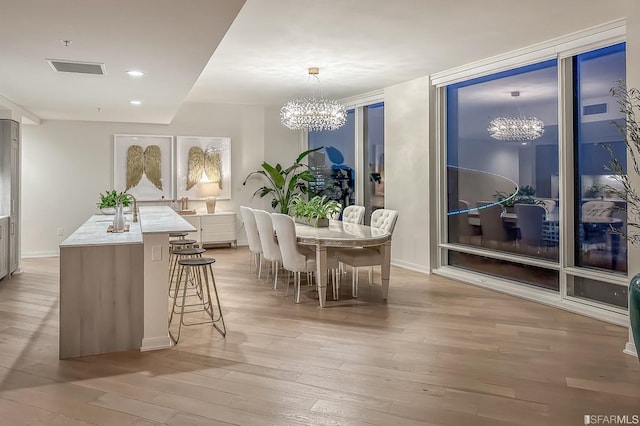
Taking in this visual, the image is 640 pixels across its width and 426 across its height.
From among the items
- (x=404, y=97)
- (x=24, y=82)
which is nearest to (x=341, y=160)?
(x=404, y=97)

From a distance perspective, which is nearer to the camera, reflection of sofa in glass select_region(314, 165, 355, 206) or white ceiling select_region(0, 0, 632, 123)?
white ceiling select_region(0, 0, 632, 123)

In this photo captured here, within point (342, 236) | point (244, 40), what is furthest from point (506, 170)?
point (244, 40)

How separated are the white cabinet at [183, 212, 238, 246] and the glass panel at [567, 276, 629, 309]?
5.75 metres

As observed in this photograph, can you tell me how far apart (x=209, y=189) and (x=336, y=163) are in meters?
2.36

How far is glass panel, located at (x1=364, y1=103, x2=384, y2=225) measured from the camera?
7.83 meters

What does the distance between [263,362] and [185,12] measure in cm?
235

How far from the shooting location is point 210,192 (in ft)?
29.0

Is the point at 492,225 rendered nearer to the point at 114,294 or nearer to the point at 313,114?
the point at 313,114

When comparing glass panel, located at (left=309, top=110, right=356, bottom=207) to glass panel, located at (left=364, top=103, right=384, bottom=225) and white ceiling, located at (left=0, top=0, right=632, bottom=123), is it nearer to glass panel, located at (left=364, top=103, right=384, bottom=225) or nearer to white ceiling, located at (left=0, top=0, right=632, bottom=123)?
glass panel, located at (left=364, top=103, right=384, bottom=225)

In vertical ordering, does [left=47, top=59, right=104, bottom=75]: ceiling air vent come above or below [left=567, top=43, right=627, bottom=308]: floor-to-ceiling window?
above

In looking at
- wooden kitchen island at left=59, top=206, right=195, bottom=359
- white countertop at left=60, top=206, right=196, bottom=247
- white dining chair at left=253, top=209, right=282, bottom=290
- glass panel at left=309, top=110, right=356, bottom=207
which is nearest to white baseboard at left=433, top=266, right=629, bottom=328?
white dining chair at left=253, top=209, right=282, bottom=290

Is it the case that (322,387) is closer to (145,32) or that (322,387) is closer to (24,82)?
(145,32)

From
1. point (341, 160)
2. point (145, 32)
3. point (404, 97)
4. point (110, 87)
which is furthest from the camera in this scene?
point (341, 160)

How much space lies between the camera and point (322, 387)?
9.80ft
